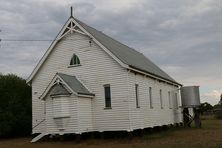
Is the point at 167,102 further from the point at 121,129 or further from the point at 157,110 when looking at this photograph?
the point at 121,129

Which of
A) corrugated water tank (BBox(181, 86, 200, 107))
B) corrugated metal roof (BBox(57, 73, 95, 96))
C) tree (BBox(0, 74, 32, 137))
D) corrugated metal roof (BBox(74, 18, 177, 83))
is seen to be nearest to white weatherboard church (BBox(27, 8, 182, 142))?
corrugated metal roof (BBox(57, 73, 95, 96))

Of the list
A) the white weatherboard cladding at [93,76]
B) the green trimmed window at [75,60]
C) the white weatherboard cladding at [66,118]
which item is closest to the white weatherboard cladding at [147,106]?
the white weatherboard cladding at [93,76]

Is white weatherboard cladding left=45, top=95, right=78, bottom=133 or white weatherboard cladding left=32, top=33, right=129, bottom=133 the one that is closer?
white weatherboard cladding left=45, top=95, right=78, bottom=133

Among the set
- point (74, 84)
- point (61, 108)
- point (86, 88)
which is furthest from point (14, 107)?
point (61, 108)

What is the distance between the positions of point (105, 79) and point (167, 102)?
13.2 metres

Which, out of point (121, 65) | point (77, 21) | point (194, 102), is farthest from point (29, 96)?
point (194, 102)

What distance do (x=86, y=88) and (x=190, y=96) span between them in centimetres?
1793

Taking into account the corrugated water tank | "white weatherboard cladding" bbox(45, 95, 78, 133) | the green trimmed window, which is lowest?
"white weatherboard cladding" bbox(45, 95, 78, 133)

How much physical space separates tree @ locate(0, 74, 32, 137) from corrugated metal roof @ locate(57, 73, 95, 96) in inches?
391

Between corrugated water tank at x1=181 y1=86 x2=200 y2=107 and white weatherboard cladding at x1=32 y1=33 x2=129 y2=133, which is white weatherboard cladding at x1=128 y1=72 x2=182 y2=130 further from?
corrugated water tank at x1=181 y1=86 x2=200 y2=107

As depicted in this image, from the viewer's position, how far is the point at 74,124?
2659 centimetres

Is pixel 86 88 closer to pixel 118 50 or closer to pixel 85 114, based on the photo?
pixel 85 114

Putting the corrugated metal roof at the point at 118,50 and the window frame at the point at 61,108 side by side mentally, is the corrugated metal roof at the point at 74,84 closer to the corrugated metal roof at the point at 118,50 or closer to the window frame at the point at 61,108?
the window frame at the point at 61,108

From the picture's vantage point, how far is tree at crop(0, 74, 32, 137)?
35.4 m
